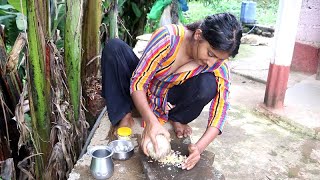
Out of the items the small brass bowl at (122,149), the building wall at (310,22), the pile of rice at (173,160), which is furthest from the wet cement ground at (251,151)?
the building wall at (310,22)

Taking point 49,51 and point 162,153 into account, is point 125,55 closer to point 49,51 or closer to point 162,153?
point 49,51

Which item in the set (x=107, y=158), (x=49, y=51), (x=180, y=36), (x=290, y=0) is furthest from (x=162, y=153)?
(x=290, y=0)

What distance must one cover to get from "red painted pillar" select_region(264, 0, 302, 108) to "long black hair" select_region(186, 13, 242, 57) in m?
1.39

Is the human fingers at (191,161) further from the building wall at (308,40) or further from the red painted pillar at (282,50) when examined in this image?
the building wall at (308,40)

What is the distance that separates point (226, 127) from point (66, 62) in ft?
4.86

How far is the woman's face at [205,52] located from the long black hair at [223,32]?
3cm

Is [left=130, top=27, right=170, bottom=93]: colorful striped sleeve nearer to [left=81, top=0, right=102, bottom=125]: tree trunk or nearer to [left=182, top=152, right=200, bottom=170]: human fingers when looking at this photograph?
[left=182, top=152, right=200, bottom=170]: human fingers

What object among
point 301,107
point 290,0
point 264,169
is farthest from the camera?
point 301,107

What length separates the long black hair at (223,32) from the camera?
173cm

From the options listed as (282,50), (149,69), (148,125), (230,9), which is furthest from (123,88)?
(230,9)

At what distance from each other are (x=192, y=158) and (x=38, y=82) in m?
0.95

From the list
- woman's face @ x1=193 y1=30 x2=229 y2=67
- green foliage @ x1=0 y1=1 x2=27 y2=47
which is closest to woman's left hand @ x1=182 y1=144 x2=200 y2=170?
woman's face @ x1=193 y1=30 x2=229 y2=67

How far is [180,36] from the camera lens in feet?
6.72

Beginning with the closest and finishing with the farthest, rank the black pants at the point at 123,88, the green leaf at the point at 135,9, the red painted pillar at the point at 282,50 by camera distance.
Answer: the black pants at the point at 123,88
the red painted pillar at the point at 282,50
the green leaf at the point at 135,9
